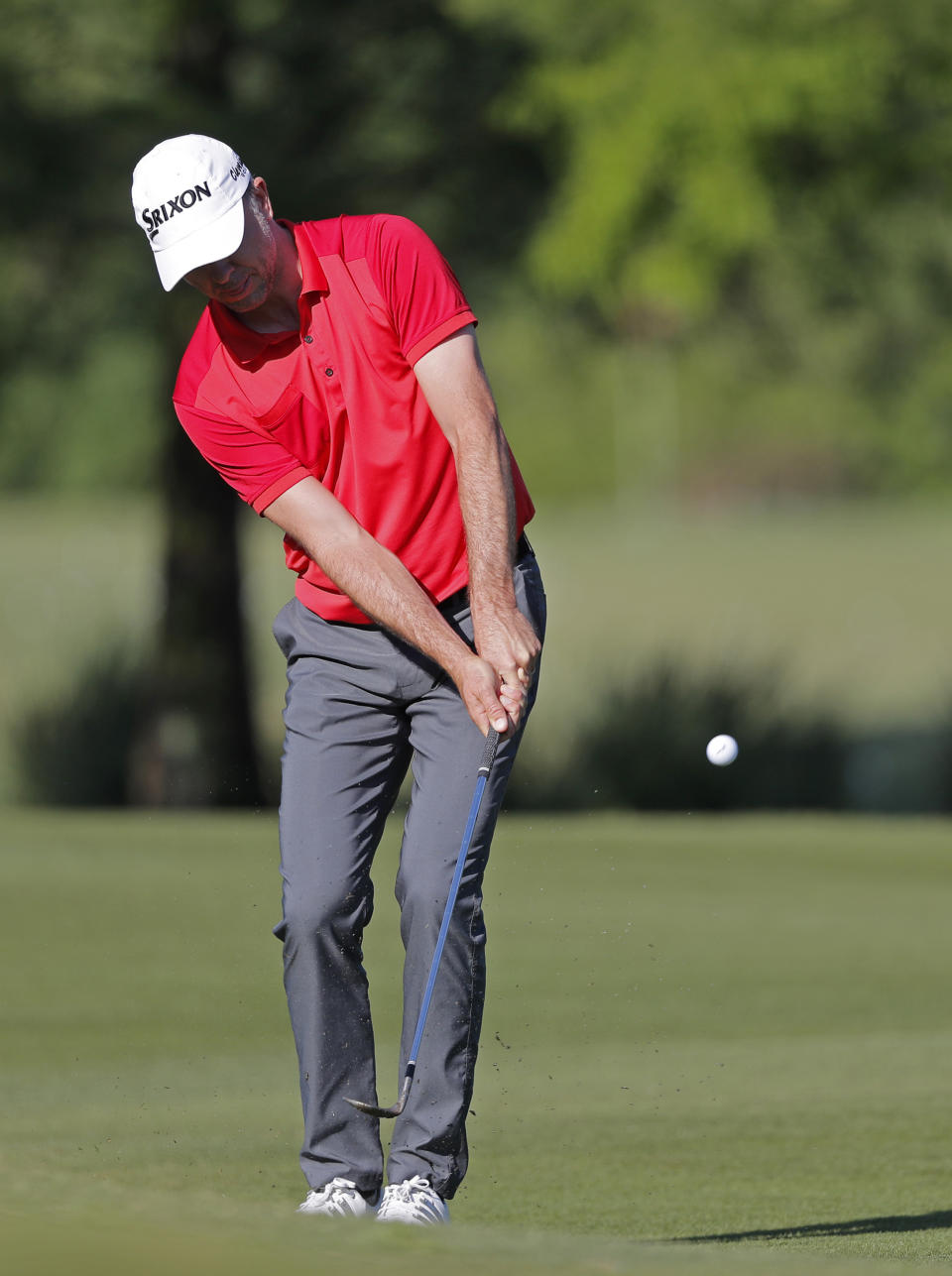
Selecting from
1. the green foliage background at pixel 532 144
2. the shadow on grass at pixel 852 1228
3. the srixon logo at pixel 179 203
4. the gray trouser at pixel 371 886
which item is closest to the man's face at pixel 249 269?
the srixon logo at pixel 179 203

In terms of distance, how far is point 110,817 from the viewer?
1437 centimetres

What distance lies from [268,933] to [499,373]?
49.3 m

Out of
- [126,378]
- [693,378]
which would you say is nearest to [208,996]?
[126,378]

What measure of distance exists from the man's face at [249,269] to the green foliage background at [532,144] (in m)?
9.31

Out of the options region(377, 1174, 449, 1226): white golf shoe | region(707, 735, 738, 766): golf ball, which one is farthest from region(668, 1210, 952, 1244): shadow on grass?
region(707, 735, 738, 766): golf ball

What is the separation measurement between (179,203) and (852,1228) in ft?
8.89

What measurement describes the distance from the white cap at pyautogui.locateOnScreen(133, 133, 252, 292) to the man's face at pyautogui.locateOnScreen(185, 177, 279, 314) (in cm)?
4

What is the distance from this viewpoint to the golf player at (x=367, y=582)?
4691 mm

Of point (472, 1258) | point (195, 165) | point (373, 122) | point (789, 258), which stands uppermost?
point (373, 122)

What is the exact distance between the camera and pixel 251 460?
4926 millimetres

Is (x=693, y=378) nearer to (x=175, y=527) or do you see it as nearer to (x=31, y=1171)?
(x=175, y=527)

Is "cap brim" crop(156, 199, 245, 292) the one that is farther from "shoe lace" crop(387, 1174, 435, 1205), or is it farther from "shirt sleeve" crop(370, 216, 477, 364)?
"shoe lace" crop(387, 1174, 435, 1205)

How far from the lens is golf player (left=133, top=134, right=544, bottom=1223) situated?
4.69 metres

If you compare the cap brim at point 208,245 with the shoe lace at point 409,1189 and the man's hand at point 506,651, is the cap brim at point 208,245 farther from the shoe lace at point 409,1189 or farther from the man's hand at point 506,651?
the shoe lace at point 409,1189
